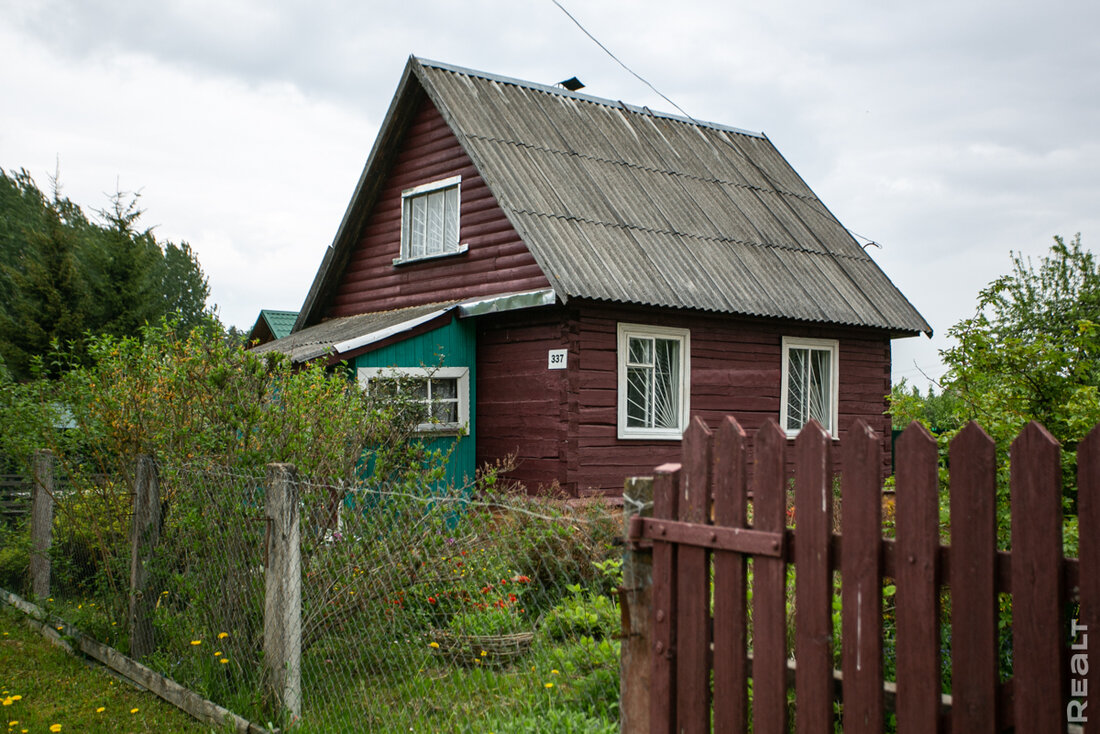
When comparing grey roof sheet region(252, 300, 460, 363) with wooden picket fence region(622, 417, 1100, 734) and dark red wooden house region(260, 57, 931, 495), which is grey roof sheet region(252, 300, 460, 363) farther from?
wooden picket fence region(622, 417, 1100, 734)

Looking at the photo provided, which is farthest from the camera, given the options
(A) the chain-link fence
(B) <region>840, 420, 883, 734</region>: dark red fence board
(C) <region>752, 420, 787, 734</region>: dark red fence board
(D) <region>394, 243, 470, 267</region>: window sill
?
(D) <region>394, 243, 470, 267</region>: window sill

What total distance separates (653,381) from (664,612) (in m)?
10.1

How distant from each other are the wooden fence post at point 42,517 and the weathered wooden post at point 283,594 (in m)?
3.87

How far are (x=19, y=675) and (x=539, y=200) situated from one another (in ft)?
28.1

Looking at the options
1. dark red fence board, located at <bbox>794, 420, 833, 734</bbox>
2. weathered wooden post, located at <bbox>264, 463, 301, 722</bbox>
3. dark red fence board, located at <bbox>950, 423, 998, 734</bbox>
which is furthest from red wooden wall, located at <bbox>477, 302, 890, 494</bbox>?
dark red fence board, located at <bbox>950, 423, 998, 734</bbox>

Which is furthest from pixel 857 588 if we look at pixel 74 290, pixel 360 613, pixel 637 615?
pixel 74 290

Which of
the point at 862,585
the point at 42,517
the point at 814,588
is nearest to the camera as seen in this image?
the point at 862,585

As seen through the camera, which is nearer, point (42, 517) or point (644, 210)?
point (42, 517)

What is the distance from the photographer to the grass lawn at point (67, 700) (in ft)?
18.5

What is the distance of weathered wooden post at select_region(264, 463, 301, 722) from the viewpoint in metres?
5.22

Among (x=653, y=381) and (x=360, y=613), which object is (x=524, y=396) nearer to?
(x=653, y=381)

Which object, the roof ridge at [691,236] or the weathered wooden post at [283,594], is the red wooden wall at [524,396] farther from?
the weathered wooden post at [283,594]

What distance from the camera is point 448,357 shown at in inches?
515

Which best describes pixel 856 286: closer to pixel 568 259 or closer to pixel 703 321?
pixel 703 321
